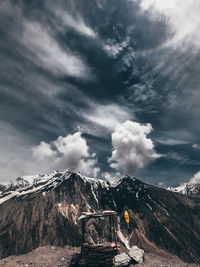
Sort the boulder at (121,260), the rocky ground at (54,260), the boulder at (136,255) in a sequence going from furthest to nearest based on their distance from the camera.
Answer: the rocky ground at (54,260) < the boulder at (136,255) < the boulder at (121,260)

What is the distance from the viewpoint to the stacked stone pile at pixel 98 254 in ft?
98.7

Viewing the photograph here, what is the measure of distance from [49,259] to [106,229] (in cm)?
16883

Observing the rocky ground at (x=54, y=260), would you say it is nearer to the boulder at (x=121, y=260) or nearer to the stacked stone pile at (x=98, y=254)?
the boulder at (x=121, y=260)

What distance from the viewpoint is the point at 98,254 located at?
30.6 metres

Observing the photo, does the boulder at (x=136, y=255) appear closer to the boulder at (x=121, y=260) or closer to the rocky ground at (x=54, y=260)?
the rocky ground at (x=54, y=260)

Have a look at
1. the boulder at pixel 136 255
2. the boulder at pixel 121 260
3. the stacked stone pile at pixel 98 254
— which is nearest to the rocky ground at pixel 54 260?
the boulder at pixel 136 255

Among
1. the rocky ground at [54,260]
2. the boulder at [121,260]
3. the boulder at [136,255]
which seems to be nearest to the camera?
the boulder at [121,260]

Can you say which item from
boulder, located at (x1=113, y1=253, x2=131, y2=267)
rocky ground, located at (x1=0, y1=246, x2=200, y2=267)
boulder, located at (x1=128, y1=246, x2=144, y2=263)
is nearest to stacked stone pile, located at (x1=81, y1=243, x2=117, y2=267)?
boulder, located at (x1=113, y1=253, x2=131, y2=267)

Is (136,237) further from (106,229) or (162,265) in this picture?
(162,265)

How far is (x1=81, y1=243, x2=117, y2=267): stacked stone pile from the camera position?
30.1m

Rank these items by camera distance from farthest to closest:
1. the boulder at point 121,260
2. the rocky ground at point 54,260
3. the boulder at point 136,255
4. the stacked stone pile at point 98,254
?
1. the rocky ground at point 54,260
2. the boulder at point 136,255
3. the boulder at point 121,260
4. the stacked stone pile at point 98,254

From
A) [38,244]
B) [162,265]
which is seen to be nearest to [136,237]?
[38,244]

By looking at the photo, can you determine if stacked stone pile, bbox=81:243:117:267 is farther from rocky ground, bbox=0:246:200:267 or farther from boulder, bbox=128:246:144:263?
rocky ground, bbox=0:246:200:267

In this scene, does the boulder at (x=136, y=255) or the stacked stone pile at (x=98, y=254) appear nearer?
the stacked stone pile at (x=98, y=254)
